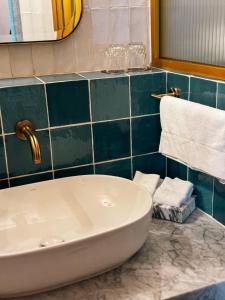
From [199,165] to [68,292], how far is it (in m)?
0.52

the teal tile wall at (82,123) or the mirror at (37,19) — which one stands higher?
the mirror at (37,19)

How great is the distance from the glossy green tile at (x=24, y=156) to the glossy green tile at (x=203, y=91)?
49 centimetres

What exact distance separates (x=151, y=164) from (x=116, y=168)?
5.7 inches

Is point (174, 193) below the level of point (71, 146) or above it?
below

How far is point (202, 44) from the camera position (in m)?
1.21

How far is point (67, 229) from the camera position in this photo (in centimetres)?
111

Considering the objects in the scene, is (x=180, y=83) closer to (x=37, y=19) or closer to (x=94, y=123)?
(x=94, y=123)

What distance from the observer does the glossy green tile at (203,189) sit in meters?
1.23

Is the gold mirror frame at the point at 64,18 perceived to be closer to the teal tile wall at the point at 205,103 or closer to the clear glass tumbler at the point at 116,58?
the clear glass tumbler at the point at 116,58

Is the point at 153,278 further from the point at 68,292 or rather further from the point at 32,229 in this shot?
the point at 32,229

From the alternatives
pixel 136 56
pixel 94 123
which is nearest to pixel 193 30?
pixel 136 56

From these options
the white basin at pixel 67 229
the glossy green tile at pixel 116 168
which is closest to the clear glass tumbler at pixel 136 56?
the glossy green tile at pixel 116 168

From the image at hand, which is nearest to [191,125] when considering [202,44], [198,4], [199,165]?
[199,165]

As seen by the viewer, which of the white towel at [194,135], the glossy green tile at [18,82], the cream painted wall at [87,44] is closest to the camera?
the white towel at [194,135]
